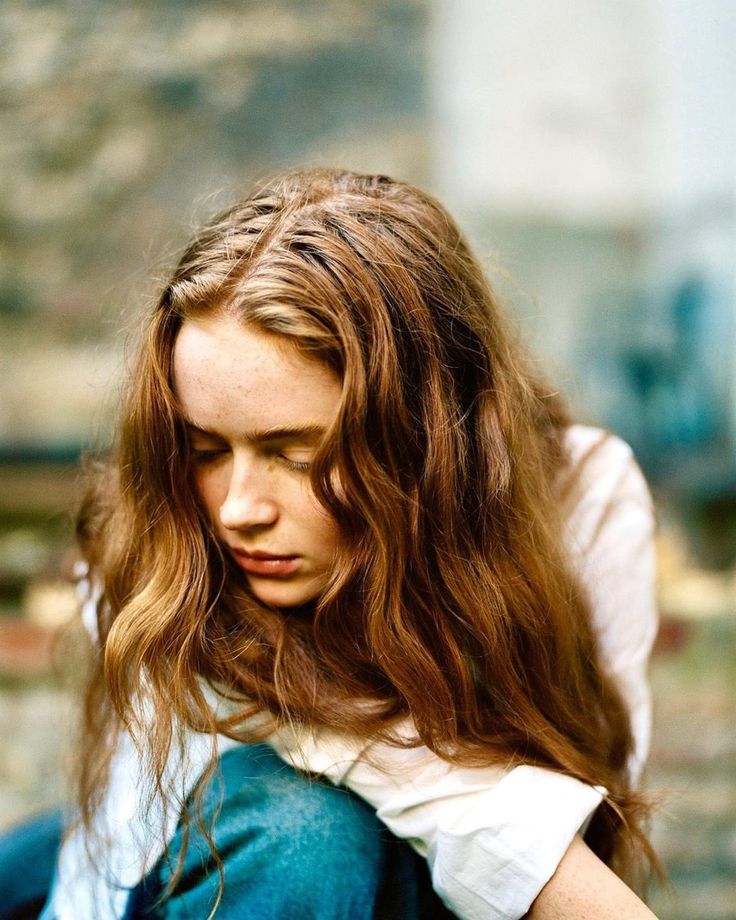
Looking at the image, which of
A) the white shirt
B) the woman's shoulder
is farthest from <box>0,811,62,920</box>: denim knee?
the woman's shoulder

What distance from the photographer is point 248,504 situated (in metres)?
0.92

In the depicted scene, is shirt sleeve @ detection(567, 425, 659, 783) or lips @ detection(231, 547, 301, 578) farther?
shirt sleeve @ detection(567, 425, 659, 783)

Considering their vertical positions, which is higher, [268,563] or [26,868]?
[268,563]

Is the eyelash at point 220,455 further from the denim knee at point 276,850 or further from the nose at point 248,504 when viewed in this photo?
the denim knee at point 276,850

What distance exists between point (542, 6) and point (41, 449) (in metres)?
2.31

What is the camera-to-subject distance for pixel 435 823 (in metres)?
0.91

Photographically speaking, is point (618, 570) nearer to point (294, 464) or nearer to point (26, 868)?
point (294, 464)

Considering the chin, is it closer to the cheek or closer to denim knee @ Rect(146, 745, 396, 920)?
the cheek

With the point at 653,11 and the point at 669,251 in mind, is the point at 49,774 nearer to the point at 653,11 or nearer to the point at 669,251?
the point at 669,251

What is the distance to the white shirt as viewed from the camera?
874mm

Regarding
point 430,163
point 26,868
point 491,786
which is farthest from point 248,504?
point 430,163

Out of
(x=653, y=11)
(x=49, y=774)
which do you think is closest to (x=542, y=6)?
(x=653, y=11)

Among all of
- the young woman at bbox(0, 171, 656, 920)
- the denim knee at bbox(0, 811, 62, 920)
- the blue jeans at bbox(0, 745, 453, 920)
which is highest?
the young woman at bbox(0, 171, 656, 920)

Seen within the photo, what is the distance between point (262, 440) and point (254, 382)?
0.20 feet
